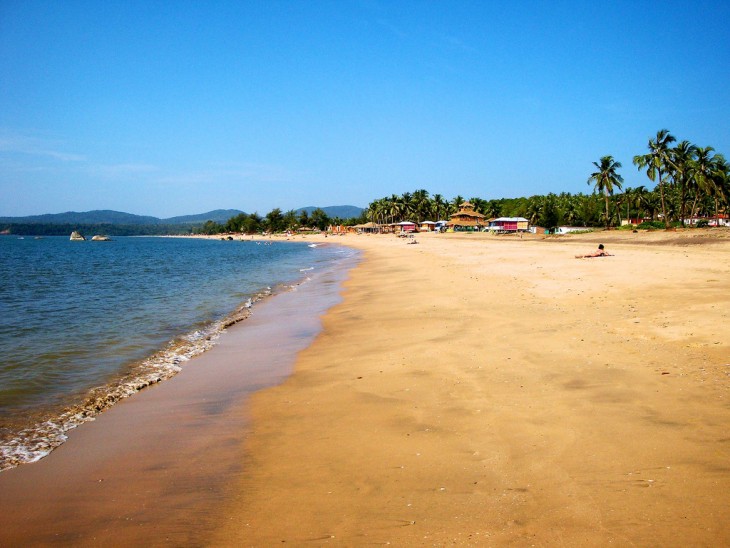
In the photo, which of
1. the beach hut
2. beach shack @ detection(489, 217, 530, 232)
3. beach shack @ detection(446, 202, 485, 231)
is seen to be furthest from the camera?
the beach hut

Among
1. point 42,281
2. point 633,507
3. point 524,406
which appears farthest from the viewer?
point 42,281

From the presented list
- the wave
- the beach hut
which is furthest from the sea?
the beach hut

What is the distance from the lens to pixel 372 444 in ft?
18.0

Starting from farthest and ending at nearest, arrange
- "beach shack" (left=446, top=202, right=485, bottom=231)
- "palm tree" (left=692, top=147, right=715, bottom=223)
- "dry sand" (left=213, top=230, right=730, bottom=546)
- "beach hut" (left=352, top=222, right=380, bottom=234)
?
"beach hut" (left=352, top=222, right=380, bottom=234) < "beach shack" (left=446, top=202, right=485, bottom=231) < "palm tree" (left=692, top=147, right=715, bottom=223) < "dry sand" (left=213, top=230, right=730, bottom=546)

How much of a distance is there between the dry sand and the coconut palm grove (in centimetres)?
5313

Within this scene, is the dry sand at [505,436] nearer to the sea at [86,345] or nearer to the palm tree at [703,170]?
the sea at [86,345]

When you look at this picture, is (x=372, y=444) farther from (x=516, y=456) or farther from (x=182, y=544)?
(x=182, y=544)

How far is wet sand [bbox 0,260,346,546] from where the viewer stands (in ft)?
13.4

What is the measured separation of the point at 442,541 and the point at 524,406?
3.06 m

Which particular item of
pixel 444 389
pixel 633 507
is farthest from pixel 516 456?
pixel 444 389

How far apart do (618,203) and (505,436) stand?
102 m

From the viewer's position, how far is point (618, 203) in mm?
92188

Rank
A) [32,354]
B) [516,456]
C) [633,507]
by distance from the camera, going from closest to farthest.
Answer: [633,507], [516,456], [32,354]

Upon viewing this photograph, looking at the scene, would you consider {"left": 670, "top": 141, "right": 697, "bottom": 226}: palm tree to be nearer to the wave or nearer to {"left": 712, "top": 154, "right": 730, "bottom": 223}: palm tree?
{"left": 712, "top": 154, "right": 730, "bottom": 223}: palm tree
